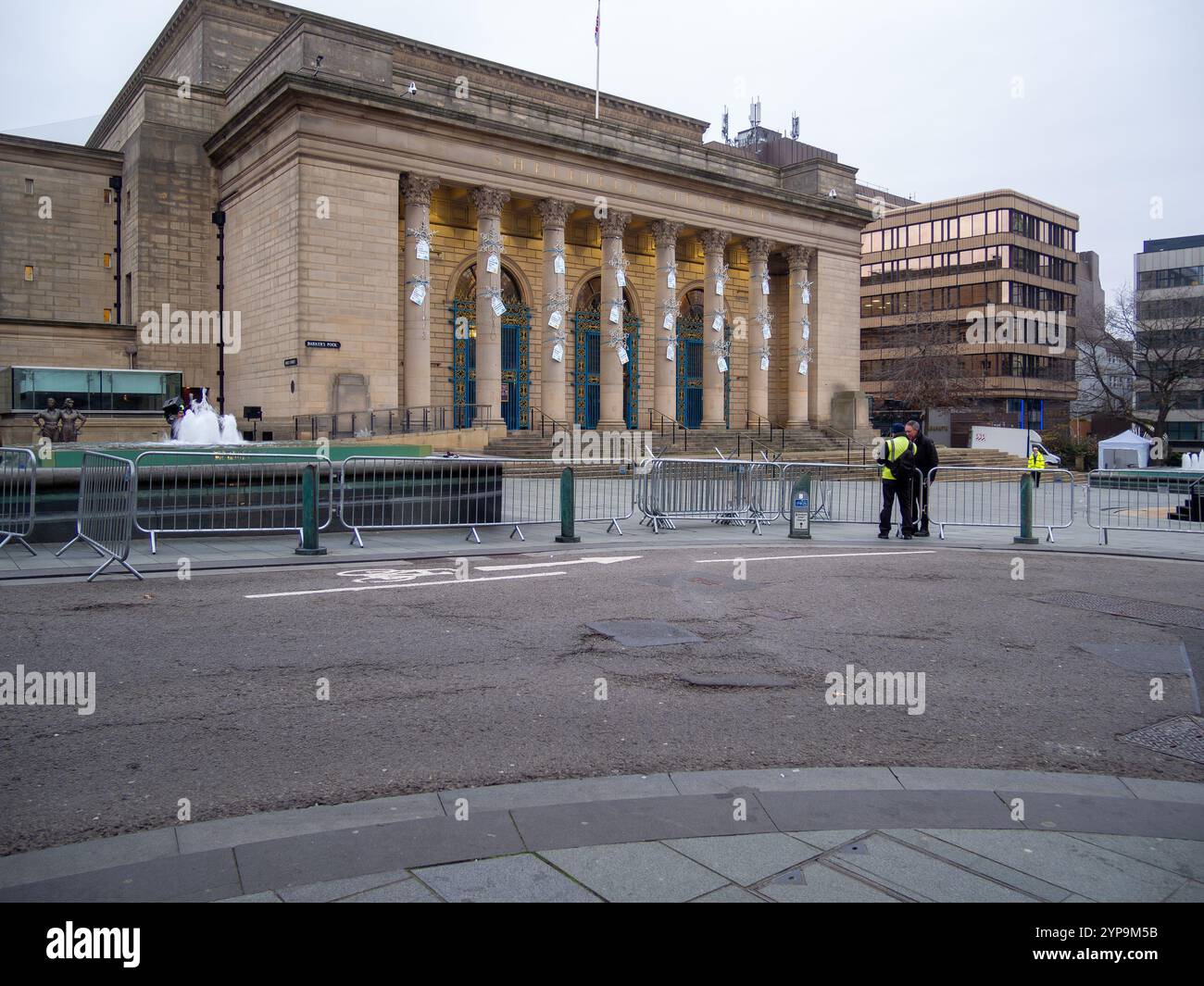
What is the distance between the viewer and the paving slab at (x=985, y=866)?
3.33 m

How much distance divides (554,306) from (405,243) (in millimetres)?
6253

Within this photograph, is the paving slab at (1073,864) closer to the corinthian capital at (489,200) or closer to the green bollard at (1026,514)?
the green bollard at (1026,514)

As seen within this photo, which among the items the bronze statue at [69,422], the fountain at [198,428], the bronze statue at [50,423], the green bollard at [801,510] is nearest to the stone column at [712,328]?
the fountain at [198,428]

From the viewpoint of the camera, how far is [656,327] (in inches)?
1681

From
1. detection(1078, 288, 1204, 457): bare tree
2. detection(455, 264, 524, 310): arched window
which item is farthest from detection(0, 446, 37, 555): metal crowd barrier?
detection(1078, 288, 1204, 457): bare tree

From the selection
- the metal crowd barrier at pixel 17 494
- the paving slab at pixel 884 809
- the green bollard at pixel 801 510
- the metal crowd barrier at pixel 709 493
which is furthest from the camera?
the metal crowd barrier at pixel 709 493

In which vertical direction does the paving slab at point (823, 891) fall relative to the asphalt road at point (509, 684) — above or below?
below

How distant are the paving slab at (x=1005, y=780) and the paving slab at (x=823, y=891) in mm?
1196

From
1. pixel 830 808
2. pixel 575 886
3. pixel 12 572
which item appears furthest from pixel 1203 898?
pixel 12 572

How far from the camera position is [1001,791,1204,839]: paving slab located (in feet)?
13.0

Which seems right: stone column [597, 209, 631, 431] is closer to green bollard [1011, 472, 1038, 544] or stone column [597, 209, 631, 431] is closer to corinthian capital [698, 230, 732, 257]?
corinthian capital [698, 230, 732, 257]

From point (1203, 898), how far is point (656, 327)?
40.4m

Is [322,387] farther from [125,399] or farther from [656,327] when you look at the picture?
[656,327]

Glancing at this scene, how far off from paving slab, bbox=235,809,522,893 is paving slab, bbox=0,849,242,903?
77 mm
